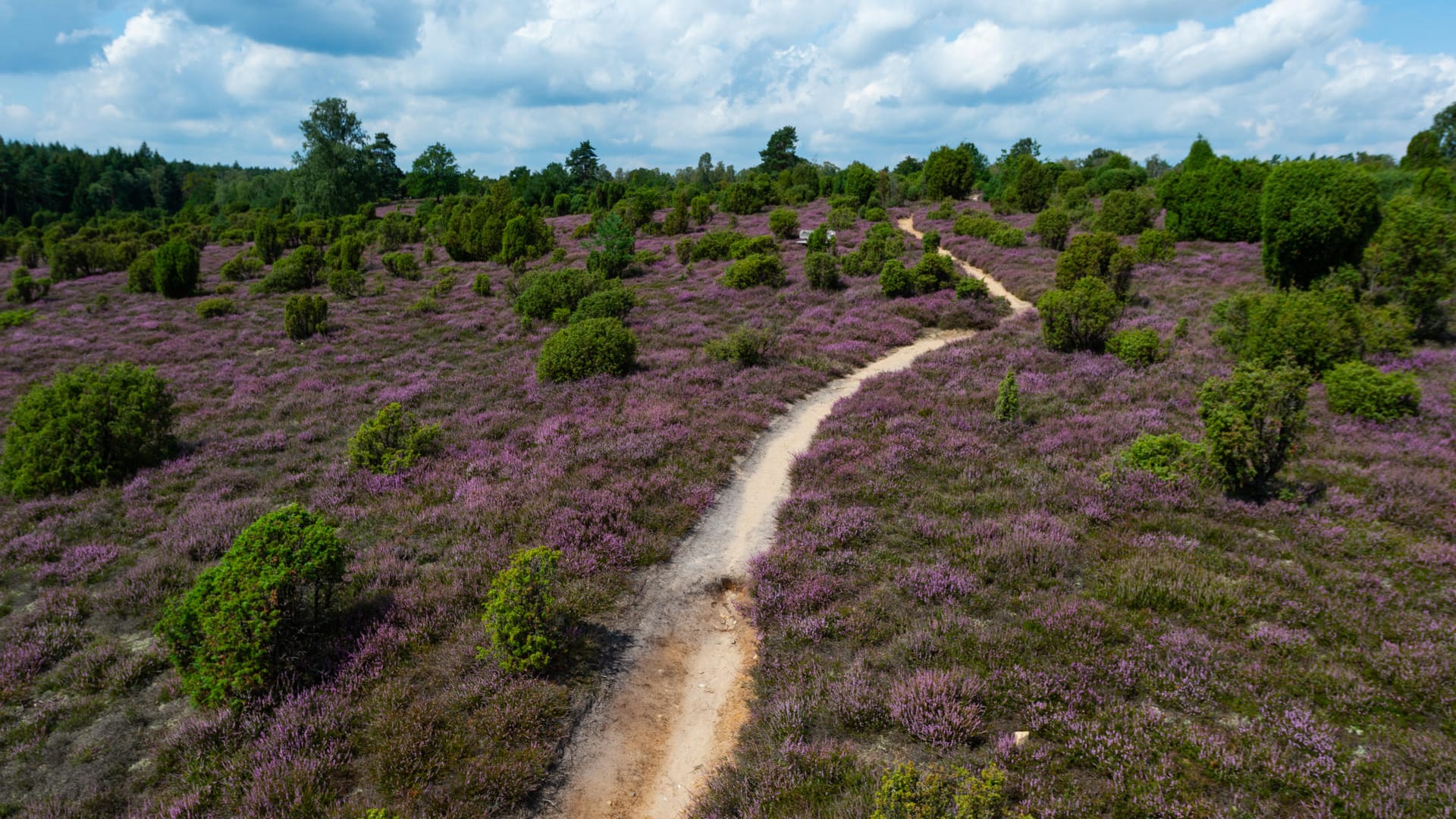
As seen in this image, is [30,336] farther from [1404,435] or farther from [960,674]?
[1404,435]

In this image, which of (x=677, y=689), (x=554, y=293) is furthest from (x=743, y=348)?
(x=677, y=689)

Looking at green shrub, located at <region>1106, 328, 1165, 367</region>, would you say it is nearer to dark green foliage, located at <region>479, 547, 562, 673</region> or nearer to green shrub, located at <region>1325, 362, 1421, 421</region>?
green shrub, located at <region>1325, 362, 1421, 421</region>

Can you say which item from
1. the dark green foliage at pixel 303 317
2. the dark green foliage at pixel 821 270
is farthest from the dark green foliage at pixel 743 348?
the dark green foliage at pixel 303 317

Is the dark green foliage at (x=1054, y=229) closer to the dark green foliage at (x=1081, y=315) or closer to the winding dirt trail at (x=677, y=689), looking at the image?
the dark green foliage at (x=1081, y=315)

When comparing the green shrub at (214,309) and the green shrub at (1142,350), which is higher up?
the green shrub at (214,309)

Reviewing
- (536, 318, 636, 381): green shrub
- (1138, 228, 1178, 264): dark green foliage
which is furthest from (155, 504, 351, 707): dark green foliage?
(1138, 228, 1178, 264): dark green foliage

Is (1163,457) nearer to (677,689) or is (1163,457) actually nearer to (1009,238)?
(677,689)
